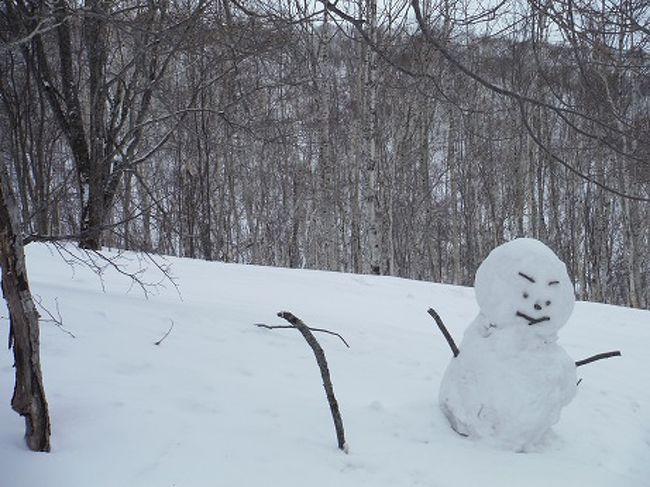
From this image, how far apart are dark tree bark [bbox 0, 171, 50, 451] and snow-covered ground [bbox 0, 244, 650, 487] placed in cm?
17

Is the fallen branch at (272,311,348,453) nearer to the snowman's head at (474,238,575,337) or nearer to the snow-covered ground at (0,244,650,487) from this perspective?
the snow-covered ground at (0,244,650,487)

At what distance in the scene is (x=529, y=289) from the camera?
9.75 ft

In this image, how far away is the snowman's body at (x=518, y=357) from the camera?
9.70 ft

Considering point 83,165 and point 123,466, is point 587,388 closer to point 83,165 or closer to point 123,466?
point 123,466

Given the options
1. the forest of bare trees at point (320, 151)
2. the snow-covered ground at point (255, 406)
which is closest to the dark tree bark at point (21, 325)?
the snow-covered ground at point (255, 406)

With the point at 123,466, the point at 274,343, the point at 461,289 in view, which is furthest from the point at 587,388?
the point at 123,466

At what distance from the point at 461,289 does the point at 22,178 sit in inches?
213

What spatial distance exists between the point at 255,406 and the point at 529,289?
1.61 meters

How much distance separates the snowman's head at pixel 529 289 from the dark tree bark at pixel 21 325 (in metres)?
2.27

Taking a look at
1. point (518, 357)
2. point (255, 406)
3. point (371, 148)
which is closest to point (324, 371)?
point (255, 406)

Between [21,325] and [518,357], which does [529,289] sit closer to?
[518,357]

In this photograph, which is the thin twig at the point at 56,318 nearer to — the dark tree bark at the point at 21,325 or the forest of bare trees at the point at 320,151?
the dark tree bark at the point at 21,325

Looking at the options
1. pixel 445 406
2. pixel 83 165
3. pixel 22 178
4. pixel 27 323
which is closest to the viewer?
pixel 27 323

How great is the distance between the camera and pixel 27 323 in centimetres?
213
